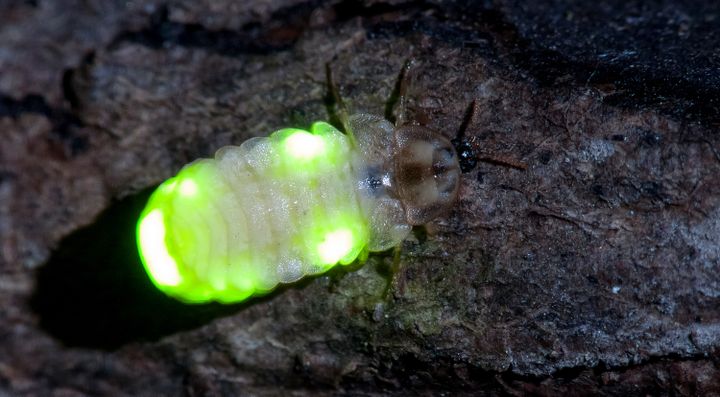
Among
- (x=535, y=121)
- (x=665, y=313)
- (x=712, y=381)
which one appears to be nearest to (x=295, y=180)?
(x=535, y=121)

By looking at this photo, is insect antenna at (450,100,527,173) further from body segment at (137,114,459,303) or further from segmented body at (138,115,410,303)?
segmented body at (138,115,410,303)

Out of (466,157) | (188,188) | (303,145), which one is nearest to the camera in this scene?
(188,188)

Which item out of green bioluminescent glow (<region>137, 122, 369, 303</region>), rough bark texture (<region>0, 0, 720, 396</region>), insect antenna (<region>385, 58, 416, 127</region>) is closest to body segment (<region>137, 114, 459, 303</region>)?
green bioluminescent glow (<region>137, 122, 369, 303</region>)

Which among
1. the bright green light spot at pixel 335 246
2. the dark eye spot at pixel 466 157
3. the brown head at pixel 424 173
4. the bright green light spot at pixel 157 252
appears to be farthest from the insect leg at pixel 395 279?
the bright green light spot at pixel 157 252

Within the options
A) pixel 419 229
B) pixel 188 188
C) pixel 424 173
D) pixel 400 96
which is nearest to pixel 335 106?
pixel 400 96

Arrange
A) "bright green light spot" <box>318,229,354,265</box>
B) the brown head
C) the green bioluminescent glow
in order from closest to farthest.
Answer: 1. the green bioluminescent glow
2. "bright green light spot" <box>318,229,354,265</box>
3. the brown head

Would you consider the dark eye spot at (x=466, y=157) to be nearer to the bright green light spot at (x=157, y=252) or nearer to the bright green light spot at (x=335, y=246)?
the bright green light spot at (x=335, y=246)

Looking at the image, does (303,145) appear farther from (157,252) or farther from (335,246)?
(157,252)
